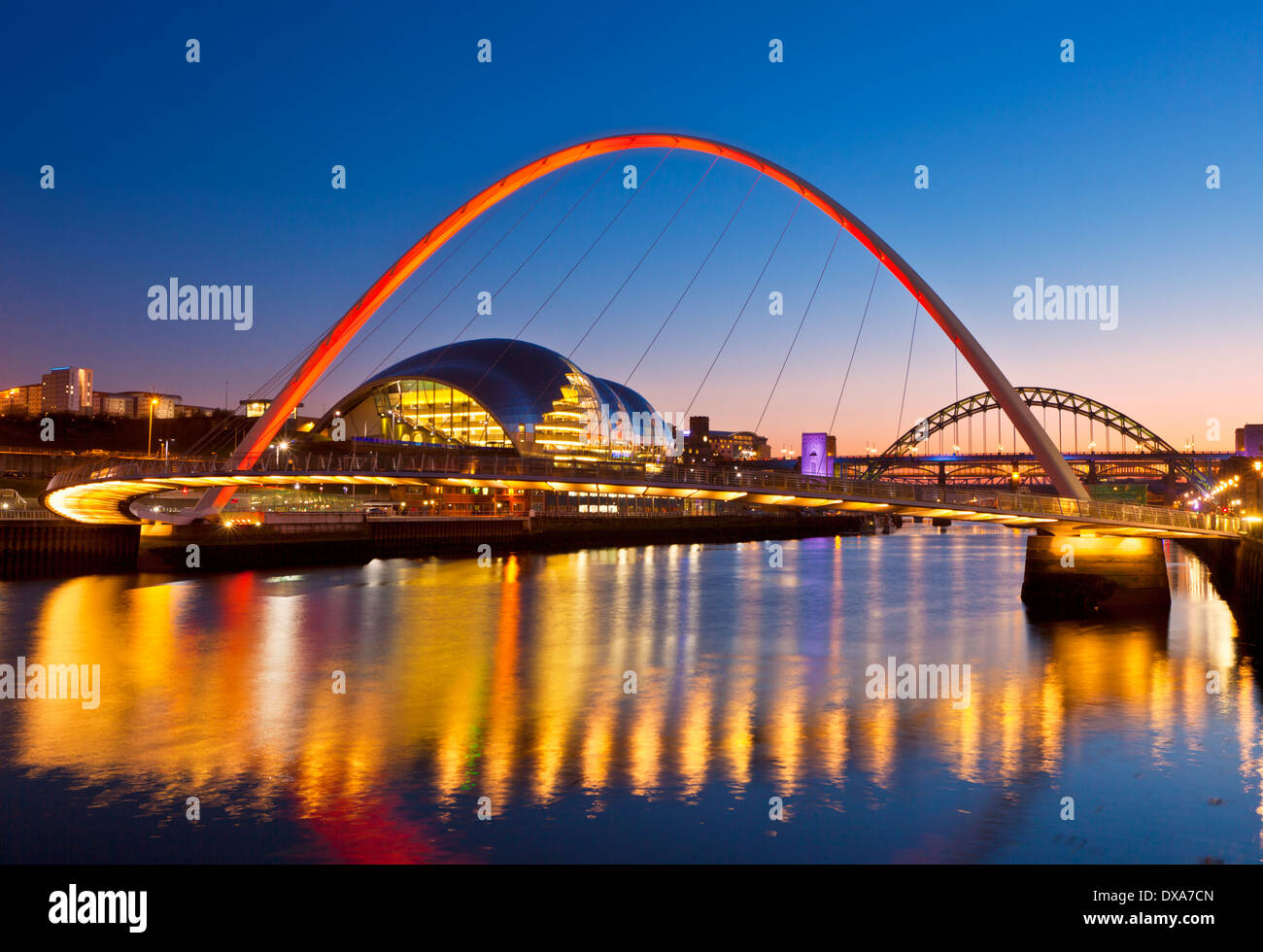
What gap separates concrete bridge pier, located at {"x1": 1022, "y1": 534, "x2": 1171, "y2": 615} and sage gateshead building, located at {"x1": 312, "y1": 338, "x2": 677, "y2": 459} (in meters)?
58.9

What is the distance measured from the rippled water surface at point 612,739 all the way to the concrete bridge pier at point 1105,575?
1.79 meters

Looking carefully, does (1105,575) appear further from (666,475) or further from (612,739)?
(612,739)

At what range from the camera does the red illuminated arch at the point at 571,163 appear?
3484 centimetres

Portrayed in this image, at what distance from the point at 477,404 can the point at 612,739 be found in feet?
256

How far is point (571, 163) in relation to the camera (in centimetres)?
4428

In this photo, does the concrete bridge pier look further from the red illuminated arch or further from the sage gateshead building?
the sage gateshead building

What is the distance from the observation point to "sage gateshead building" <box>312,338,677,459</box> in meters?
93.3

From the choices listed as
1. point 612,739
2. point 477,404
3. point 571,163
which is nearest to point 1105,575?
point 612,739

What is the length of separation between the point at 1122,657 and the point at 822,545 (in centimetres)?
7178

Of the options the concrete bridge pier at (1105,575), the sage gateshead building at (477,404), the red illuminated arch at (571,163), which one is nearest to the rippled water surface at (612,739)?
the concrete bridge pier at (1105,575)

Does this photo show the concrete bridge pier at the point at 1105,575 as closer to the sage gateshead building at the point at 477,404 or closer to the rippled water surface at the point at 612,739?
the rippled water surface at the point at 612,739
